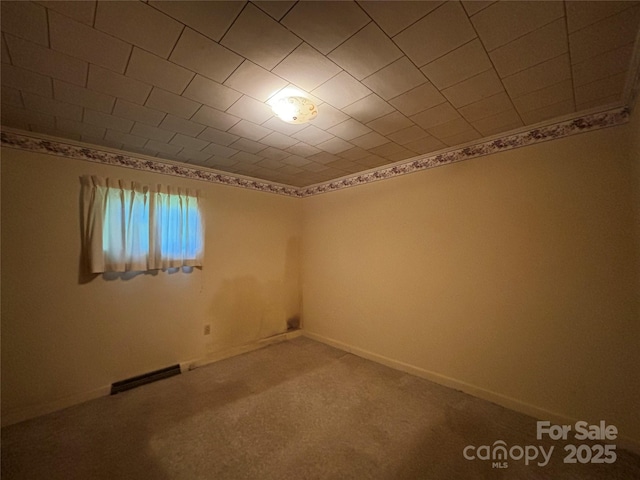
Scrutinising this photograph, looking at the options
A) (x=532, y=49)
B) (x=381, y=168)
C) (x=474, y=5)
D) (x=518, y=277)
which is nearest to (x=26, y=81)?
(x=474, y=5)

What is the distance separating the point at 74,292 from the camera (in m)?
2.10

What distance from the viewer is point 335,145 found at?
229cm

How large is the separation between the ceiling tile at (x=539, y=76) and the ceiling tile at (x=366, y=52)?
0.75 m

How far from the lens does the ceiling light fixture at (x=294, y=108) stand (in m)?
1.54

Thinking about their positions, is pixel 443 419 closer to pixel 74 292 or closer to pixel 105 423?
pixel 105 423

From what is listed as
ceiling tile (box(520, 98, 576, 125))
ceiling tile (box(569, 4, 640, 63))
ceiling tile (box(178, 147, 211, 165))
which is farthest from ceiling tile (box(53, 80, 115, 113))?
ceiling tile (box(520, 98, 576, 125))

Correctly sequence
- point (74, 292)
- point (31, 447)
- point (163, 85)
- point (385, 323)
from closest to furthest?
1. point (163, 85)
2. point (31, 447)
3. point (74, 292)
4. point (385, 323)

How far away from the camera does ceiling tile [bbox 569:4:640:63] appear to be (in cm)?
103

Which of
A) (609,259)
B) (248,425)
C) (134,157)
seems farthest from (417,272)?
(134,157)

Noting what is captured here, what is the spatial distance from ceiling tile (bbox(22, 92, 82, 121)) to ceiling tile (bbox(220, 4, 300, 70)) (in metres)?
1.33

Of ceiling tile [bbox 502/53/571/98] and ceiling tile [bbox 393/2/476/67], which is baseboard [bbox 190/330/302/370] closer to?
ceiling tile [bbox 393/2/476/67]

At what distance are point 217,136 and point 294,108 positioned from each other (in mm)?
902

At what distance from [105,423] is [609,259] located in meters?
3.82

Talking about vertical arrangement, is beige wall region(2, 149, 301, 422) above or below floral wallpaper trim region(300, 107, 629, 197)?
below
